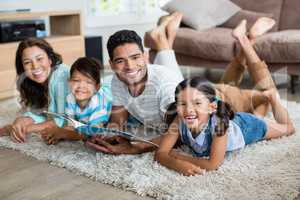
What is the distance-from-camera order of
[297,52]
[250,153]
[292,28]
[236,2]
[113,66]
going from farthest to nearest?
[236,2] → [292,28] → [297,52] → [113,66] → [250,153]

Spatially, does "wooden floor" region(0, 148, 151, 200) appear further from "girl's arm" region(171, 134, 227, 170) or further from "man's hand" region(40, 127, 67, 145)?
"girl's arm" region(171, 134, 227, 170)

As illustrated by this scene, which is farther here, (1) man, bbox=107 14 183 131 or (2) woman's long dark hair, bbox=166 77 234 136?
(1) man, bbox=107 14 183 131

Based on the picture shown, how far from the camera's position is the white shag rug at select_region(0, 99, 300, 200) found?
52.9 inches

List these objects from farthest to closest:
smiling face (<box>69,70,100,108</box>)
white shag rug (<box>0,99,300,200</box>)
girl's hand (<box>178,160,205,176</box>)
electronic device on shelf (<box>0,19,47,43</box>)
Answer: electronic device on shelf (<box>0,19,47,43</box>) < smiling face (<box>69,70,100,108</box>) < girl's hand (<box>178,160,205,176</box>) < white shag rug (<box>0,99,300,200</box>)

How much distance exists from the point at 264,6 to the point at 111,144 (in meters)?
2.19

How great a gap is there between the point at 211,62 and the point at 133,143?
146 cm

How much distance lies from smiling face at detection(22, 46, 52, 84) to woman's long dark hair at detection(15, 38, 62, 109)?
38 millimetres

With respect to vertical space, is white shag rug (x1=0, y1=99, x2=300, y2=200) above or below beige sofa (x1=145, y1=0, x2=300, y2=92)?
below

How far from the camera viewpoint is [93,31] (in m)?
4.07

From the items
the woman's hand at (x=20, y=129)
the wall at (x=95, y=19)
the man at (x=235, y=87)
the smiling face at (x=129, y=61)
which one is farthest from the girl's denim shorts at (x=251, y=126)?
the wall at (x=95, y=19)

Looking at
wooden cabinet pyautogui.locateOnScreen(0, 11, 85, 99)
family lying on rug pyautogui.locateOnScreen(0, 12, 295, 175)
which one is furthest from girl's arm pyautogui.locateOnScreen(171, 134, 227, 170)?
wooden cabinet pyautogui.locateOnScreen(0, 11, 85, 99)

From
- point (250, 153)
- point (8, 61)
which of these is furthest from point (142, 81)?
point (8, 61)

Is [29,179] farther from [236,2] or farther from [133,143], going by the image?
[236,2]

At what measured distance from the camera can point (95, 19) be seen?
408 centimetres
